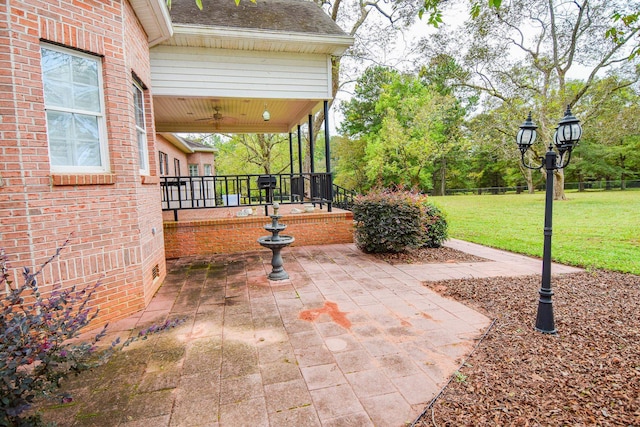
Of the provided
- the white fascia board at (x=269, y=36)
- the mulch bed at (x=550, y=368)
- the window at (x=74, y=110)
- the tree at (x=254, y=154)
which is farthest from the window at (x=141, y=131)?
the tree at (x=254, y=154)

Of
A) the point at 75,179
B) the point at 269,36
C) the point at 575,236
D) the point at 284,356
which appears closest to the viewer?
the point at 284,356

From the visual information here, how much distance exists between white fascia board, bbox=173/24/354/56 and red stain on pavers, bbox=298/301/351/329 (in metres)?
5.18

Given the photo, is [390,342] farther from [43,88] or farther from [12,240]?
[43,88]

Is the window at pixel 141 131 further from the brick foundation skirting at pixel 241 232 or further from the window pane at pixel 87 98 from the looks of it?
the brick foundation skirting at pixel 241 232

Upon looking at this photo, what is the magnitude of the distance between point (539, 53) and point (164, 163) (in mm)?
19897

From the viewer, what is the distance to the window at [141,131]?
16.0 ft

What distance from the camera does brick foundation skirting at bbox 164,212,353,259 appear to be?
6730 mm

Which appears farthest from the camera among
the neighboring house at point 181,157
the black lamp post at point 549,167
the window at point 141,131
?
the neighboring house at point 181,157

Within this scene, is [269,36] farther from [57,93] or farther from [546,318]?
[546,318]

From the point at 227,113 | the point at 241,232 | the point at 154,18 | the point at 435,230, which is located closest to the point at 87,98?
the point at 154,18

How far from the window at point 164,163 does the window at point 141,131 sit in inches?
321

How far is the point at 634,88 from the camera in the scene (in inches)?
674

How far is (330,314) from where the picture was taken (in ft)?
12.3

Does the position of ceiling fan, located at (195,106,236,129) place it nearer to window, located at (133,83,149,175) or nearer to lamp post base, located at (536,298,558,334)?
window, located at (133,83,149,175)
